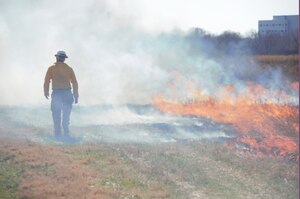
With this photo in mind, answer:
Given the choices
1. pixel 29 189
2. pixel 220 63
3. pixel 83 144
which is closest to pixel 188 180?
pixel 29 189

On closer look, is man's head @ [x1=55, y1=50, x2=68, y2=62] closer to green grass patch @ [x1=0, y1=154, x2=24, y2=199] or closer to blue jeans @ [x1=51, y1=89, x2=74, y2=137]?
blue jeans @ [x1=51, y1=89, x2=74, y2=137]

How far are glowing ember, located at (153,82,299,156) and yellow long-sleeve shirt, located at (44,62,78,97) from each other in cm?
547

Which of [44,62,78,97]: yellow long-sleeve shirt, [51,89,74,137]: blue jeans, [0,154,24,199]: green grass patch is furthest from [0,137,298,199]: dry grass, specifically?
[44,62,78,97]: yellow long-sleeve shirt

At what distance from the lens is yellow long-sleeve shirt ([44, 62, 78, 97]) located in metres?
12.3

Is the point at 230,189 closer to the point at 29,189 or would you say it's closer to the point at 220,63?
the point at 29,189

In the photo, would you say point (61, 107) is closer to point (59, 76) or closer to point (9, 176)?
point (59, 76)

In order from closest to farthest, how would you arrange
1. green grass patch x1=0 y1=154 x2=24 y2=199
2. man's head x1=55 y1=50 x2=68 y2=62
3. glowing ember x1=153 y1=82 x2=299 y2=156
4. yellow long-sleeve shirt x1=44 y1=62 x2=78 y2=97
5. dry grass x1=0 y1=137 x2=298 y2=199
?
green grass patch x1=0 y1=154 x2=24 y2=199 < dry grass x1=0 y1=137 x2=298 y2=199 < glowing ember x1=153 y1=82 x2=299 y2=156 < man's head x1=55 y1=50 x2=68 y2=62 < yellow long-sleeve shirt x1=44 y1=62 x2=78 y2=97

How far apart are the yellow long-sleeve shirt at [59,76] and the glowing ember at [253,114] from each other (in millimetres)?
5468

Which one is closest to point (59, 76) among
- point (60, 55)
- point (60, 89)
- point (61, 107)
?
point (60, 89)

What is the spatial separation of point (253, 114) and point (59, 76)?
22.2 feet

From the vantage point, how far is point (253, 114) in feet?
47.1

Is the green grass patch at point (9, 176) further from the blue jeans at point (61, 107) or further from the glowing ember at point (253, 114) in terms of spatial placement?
the glowing ember at point (253, 114)

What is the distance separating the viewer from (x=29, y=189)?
7.61 m

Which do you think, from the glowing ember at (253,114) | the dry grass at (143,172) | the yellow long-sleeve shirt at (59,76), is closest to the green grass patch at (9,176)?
the dry grass at (143,172)
